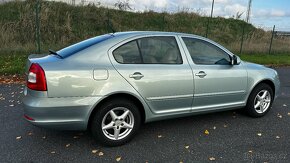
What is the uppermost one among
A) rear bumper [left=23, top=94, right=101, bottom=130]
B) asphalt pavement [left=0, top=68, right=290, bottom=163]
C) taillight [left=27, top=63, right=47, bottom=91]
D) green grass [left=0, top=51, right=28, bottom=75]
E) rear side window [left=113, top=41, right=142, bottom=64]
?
rear side window [left=113, top=41, right=142, bottom=64]

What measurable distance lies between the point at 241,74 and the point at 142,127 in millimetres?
1863

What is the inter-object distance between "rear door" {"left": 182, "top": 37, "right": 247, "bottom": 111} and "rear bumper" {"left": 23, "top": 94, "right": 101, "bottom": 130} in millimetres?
1594

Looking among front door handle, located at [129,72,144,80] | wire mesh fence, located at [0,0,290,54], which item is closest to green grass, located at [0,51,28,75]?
wire mesh fence, located at [0,0,290,54]

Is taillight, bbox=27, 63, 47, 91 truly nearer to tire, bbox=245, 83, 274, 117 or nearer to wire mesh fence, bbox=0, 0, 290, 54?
tire, bbox=245, 83, 274, 117

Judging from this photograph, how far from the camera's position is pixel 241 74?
4.23 m

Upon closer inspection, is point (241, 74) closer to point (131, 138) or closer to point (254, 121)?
point (254, 121)

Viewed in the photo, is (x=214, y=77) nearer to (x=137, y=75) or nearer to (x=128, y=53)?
(x=137, y=75)

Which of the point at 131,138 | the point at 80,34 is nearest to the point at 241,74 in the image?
the point at 131,138

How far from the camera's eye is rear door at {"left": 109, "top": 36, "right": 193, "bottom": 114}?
3365mm

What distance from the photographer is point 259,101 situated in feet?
15.2

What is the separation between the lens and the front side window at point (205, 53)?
3.91 metres

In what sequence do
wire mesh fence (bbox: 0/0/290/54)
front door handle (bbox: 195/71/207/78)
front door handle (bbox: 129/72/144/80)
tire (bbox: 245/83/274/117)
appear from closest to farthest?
front door handle (bbox: 129/72/144/80)
front door handle (bbox: 195/71/207/78)
tire (bbox: 245/83/274/117)
wire mesh fence (bbox: 0/0/290/54)

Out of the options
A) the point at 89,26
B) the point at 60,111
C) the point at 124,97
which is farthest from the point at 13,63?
the point at 89,26

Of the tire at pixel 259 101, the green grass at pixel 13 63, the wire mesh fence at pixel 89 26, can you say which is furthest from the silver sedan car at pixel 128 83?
the wire mesh fence at pixel 89 26
